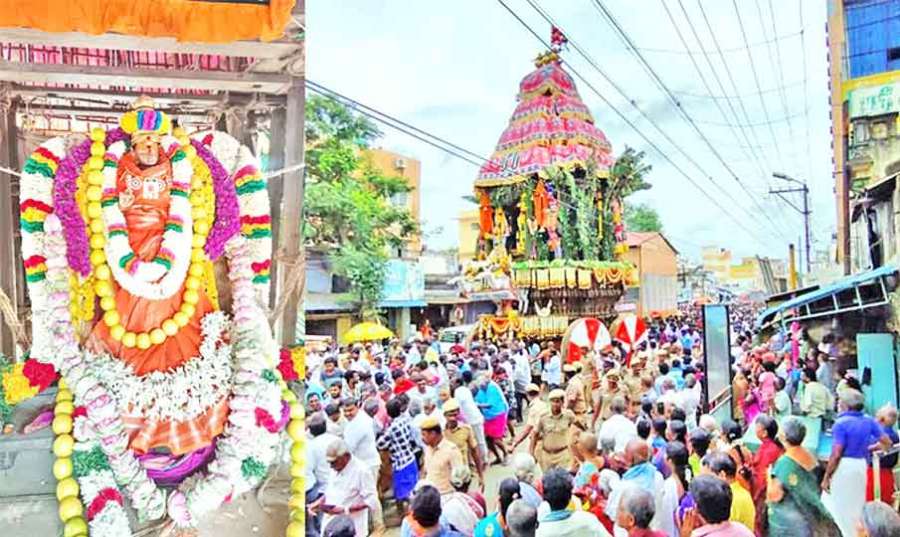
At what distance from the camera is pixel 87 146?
2732 mm

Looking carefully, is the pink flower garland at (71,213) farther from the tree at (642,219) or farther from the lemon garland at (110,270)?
the tree at (642,219)

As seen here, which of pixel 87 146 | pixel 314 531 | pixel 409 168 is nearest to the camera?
pixel 87 146

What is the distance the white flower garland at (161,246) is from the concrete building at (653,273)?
82.2 feet

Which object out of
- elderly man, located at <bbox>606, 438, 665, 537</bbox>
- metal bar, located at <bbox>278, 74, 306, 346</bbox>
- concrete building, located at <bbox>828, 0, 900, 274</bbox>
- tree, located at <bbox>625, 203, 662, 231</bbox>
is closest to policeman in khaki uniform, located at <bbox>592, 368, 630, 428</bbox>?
elderly man, located at <bbox>606, 438, 665, 537</bbox>

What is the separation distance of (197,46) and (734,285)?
148 ft

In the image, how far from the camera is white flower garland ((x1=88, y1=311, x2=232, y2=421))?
276 centimetres

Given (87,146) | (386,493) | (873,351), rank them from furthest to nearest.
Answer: (873,351), (386,493), (87,146)

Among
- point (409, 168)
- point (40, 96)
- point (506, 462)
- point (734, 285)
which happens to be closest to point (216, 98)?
point (40, 96)

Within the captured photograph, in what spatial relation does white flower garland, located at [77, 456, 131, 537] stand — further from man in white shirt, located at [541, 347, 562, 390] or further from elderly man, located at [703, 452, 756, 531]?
man in white shirt, located at [541, 347, 562, 390]

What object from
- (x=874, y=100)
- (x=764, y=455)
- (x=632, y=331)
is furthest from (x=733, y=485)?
(x=874, y=100)

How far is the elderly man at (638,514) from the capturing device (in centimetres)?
300

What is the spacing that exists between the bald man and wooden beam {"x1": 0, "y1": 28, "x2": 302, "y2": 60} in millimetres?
2534

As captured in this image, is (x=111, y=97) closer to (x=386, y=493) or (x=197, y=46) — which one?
(x=197, y=46)

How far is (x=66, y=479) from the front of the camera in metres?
2.67
